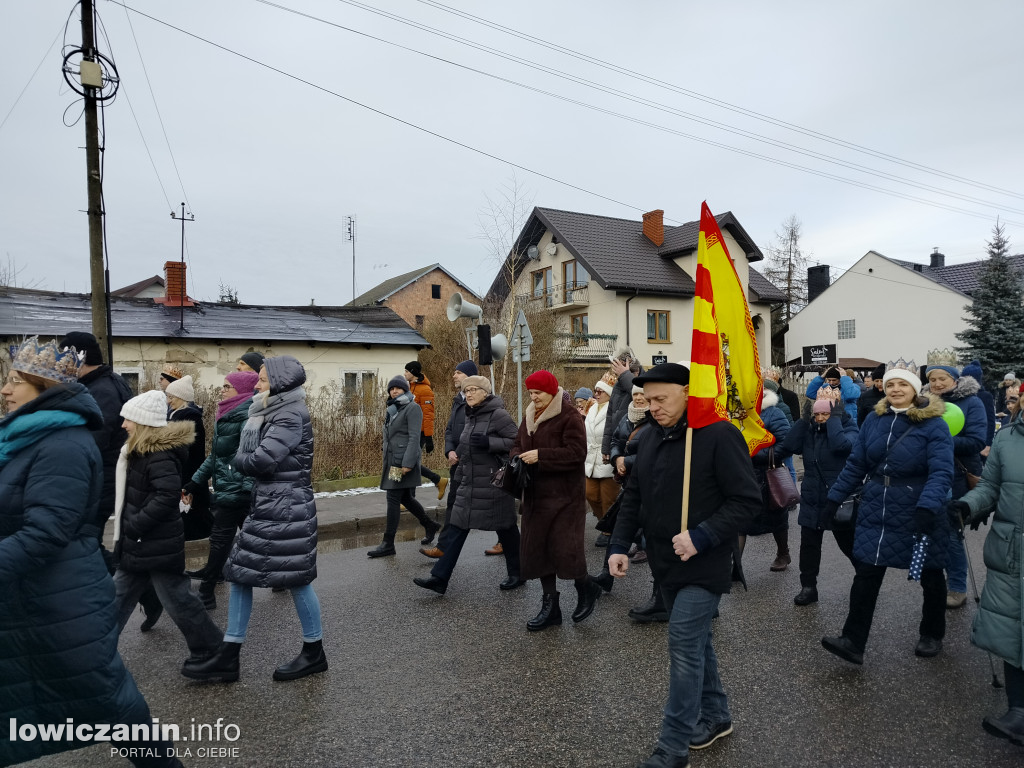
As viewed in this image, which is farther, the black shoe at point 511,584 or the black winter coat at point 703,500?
the black shoe at point 511,584

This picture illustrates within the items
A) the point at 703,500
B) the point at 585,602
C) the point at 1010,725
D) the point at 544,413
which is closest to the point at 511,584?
the point at 585,602

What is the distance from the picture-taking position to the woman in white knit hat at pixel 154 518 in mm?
3982

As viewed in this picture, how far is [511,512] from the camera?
5.88 meters

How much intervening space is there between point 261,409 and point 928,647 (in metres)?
4.43

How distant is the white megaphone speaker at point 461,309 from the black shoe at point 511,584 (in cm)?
729

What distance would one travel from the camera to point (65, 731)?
2.52 meters

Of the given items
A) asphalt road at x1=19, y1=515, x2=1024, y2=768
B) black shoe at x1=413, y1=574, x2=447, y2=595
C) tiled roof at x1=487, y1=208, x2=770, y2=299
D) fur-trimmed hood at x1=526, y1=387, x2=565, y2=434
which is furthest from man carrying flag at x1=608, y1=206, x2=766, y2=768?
tiled roof at x1=487, y1=208, x2=770, y2=299

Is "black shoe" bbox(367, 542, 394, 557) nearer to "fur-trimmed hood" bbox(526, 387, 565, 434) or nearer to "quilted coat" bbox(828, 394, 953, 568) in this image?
"fur-trimmed hood" bbox(526, 387, 565, 434)

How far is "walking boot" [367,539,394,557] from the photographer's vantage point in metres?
7.35

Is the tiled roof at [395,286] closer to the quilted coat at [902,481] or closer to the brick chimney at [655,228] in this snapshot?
the brick chimney at [655,228]

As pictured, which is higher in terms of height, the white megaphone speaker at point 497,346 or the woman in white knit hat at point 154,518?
the white megaphone speaker at point 497,346

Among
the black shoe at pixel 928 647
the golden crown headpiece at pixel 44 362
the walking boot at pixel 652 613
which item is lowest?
the walking boot at pixel 652 613

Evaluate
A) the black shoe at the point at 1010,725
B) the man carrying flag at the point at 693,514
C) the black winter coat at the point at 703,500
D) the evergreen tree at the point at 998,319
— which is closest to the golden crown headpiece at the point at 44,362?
the man carrying flag at the point at 693,514

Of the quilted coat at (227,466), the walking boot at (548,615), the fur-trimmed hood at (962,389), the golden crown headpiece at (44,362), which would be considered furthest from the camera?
the fur-trimmed hood at (962,389)
